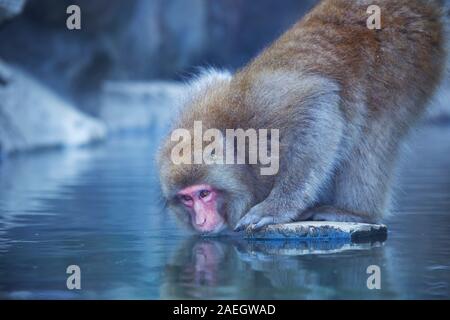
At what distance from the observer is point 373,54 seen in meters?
5.36

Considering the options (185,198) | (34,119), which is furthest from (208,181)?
(34,119)

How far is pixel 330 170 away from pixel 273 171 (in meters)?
0.31

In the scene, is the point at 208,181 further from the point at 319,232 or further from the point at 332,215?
the point at 332,215

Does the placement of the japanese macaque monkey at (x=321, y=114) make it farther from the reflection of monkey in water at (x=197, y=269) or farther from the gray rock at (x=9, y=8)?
the gray rock at (x=9, y=8)

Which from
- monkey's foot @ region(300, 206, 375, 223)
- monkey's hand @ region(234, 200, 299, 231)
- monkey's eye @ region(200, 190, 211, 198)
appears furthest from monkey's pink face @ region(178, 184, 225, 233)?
monkey's foot @ region(300, 206, 375, 223)

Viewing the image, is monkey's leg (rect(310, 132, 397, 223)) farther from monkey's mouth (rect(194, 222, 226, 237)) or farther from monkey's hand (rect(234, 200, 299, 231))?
monkey's mouth (rect(194, 222, 226, 237))

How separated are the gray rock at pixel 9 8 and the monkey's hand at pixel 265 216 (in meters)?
4.04

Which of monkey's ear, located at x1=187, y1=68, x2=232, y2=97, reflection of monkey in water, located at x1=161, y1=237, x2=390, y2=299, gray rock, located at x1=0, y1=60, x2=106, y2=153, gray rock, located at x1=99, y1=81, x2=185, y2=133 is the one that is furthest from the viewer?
gray rock, located at x1=99, y1=81, x2=185, y2=133

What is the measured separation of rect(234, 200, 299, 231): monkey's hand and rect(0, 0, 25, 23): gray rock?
404cm

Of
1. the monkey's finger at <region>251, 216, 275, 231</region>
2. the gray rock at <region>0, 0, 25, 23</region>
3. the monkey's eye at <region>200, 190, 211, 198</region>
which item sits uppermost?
the gray rock at <region>0, 0, 25, 23</region>

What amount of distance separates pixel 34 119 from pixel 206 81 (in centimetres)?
757

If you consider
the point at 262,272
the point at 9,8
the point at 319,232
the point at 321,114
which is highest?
the point at 9,8

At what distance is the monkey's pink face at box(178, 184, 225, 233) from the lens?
5102mm

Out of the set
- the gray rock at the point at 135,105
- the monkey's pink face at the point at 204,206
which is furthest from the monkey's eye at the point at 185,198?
the gray rock at the point at 135,105
